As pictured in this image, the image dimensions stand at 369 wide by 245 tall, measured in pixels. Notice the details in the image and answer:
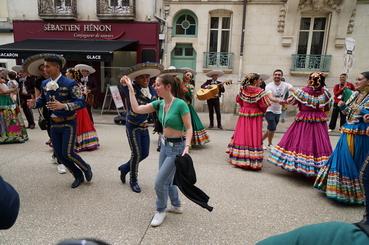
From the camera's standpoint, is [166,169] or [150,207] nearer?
[166,169]

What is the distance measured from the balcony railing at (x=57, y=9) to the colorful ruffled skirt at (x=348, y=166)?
11.7m

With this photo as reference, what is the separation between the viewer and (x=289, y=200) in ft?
12.1

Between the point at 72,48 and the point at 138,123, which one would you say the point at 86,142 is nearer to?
the point at 138,123

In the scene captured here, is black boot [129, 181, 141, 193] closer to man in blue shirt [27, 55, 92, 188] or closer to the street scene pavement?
the street scene pavement

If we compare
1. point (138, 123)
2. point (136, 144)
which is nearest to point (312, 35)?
point (138, 123)

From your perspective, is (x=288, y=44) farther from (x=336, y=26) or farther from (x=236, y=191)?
(x=236, y=191)

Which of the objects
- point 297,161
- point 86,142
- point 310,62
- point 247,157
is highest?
point 310,62

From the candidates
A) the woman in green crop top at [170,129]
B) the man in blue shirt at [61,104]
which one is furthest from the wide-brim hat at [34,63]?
the woman in green crop top at [170,129]

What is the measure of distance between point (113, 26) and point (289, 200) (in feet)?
35.2

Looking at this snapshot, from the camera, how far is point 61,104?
349cm

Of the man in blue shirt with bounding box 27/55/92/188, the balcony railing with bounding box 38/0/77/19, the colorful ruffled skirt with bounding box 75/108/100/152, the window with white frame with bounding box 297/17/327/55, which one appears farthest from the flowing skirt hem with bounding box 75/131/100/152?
the window with white frame with bounding box 297/17/327/55

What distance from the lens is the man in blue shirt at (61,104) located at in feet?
11.7

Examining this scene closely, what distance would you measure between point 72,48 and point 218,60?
6.04 m

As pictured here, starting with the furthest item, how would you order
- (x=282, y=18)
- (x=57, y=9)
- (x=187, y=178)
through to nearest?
(x=57, y=9), (x=282, y=18), (x=187, y=178)
